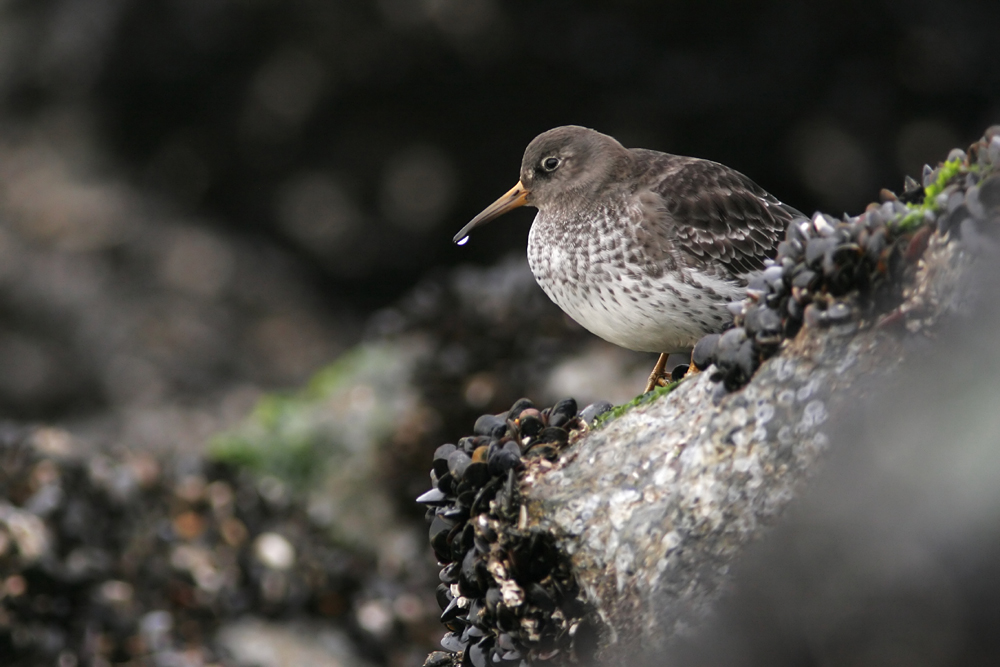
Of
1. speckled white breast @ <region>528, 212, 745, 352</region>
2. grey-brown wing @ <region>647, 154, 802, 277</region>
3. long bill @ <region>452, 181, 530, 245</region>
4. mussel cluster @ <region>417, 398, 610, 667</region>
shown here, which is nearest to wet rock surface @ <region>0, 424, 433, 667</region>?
mussel cluster @ <region>417, 398, 610, 667</region>

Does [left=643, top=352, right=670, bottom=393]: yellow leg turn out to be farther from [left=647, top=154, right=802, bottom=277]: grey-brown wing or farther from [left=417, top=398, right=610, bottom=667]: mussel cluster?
[left=417, top=398, right=610, bottom=667]: mussel cluster

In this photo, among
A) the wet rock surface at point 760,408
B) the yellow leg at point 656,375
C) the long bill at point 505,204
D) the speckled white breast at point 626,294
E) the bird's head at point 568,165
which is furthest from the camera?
the long bill at point 505,204

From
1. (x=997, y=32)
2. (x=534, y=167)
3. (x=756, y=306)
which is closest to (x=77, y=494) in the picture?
(x=534, y=167)

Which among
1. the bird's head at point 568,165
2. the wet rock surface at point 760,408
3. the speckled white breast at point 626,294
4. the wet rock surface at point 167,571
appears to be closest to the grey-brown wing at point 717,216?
the speckled white breast at point 626,294

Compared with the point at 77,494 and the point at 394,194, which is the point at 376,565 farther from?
the point at 394,194

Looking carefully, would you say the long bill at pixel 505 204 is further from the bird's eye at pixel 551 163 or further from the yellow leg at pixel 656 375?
the yellow leg at pixel 656 375

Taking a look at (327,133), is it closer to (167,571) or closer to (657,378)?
(167,571)
